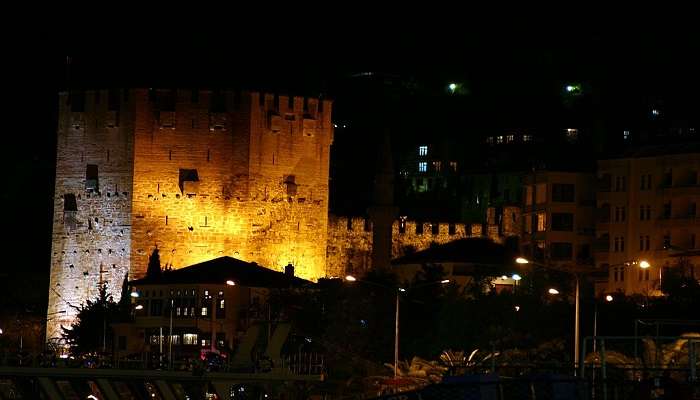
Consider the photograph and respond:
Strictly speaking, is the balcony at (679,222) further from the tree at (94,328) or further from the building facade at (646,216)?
the tree at (94,328)

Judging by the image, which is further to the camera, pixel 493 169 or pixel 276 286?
pixel 493 169

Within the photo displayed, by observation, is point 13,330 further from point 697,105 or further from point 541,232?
point 697,105

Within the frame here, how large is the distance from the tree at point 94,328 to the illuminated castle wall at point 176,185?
326 cm

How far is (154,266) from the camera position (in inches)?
3861

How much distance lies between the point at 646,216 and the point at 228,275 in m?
29.4

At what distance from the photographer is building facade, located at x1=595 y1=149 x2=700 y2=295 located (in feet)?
366

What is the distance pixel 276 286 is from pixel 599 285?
1040 inches

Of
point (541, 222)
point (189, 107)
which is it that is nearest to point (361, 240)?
point (541, 222)

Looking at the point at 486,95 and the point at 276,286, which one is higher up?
the point at 486,95

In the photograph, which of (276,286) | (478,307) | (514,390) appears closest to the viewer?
(514,390)

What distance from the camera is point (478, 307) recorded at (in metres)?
86.8

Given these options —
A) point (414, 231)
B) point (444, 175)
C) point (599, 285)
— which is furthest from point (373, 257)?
point (444, 175)

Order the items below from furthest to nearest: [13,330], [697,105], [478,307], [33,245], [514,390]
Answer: [697,105] < [33,245] < [13,330] < [478,307] < [514,390]

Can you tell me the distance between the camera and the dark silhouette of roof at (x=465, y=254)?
362 ft
